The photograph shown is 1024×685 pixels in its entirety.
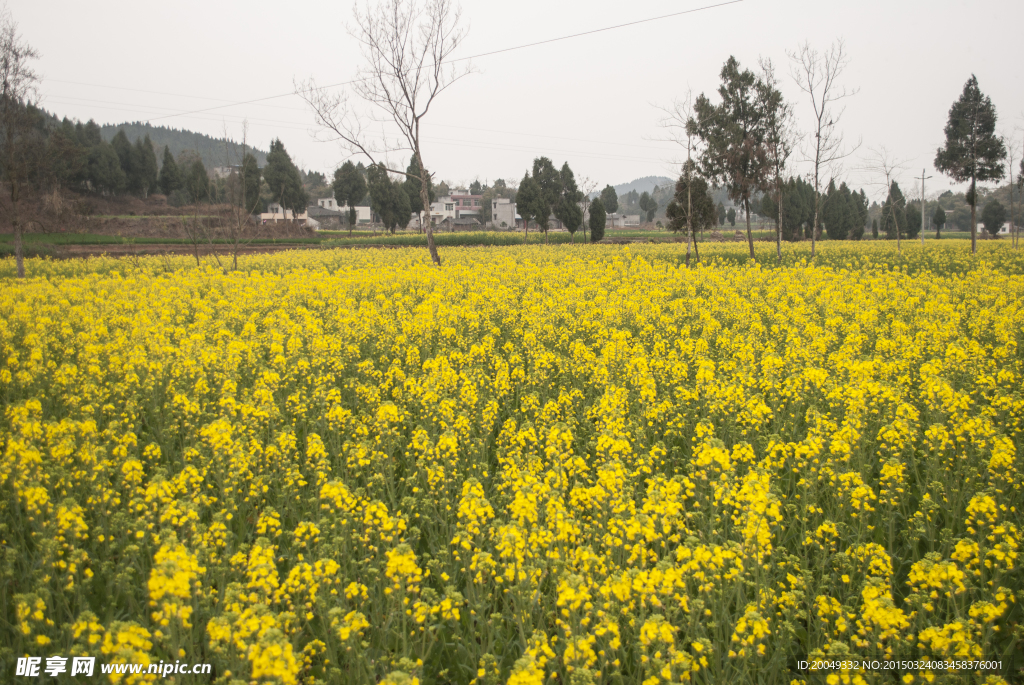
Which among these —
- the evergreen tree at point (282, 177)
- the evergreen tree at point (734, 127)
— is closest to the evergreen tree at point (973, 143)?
the evergreen tree at point (734, 127)

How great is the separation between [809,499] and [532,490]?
3.07 metres

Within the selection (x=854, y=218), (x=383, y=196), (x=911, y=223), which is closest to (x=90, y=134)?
(x=383, y=196)

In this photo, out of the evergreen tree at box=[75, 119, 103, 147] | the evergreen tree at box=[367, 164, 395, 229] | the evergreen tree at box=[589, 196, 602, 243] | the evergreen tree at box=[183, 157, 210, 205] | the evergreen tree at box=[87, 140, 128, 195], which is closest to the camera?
the evergreen tree at box=[589, 196, 602, 243]

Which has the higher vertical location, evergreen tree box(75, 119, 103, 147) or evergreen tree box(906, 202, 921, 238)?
evergreen tree box(75, 119, 103, 147)

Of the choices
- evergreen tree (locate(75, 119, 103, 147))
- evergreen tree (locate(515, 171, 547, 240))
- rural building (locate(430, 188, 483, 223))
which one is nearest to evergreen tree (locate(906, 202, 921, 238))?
evergreen tree (locate(515, 171, 547, 240))

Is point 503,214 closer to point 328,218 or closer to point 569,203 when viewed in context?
point 328,218

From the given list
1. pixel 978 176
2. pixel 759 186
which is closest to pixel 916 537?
pixel 759 186

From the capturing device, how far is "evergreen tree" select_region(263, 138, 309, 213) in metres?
87.9

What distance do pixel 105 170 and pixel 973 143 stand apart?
109190 mm

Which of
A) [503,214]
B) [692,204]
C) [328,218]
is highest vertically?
[503,214]

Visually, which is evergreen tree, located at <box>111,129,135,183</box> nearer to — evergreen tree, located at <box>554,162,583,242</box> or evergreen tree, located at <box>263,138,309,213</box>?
evergreen tree, located at <box>263,138,309,213</box>

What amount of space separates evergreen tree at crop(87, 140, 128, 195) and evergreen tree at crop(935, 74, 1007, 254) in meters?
108

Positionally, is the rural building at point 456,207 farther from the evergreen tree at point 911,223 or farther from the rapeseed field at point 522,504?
the rapeseed field at point 522,504

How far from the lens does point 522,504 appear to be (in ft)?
12.2
